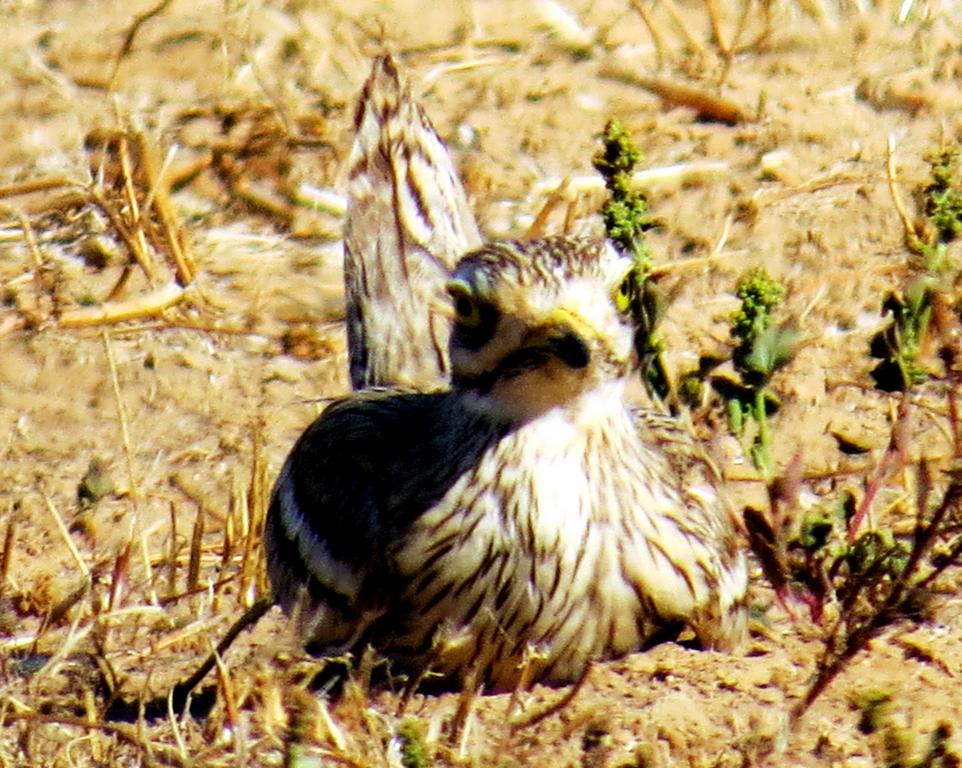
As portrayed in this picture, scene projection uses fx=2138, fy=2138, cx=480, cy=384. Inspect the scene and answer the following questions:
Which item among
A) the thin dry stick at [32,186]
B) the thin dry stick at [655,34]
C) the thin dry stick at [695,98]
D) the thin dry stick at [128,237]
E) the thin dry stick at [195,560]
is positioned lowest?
the thin dry stick at [195,560]

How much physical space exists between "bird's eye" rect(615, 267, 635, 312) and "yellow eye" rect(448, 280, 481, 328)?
323mm

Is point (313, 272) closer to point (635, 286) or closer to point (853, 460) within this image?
point (853, 460)

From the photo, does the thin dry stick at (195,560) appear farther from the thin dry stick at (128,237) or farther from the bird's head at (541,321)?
the thin dry stick at (128,237)

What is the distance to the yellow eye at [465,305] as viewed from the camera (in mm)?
4801

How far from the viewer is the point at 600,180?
7.46 meters

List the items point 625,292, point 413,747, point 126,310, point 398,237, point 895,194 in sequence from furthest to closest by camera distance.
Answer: point 126,310 → point 895,194 → point 398,237 → point 625,292 → point 413,747

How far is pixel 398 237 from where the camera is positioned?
6379mm

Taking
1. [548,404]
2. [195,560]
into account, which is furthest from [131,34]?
[548,404]

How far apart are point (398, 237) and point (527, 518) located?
1.77 meters

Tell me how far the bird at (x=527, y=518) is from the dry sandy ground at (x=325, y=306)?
14 centimetres

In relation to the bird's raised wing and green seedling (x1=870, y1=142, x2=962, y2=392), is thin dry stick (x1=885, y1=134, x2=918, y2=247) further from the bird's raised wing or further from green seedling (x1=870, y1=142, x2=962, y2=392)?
the bird's raised wing

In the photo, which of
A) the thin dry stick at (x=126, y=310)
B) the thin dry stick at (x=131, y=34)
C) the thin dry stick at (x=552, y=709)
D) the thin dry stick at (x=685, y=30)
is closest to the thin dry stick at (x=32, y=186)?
the thin dry stick at (x=126, y=310)

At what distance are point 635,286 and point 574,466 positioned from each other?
46cm

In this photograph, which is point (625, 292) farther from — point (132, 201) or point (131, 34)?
point (131, 34)
